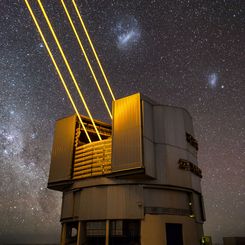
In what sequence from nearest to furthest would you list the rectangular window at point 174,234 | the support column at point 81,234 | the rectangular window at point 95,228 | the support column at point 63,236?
the rectangular window at point 95,228, the rectangular window at point 174,234, the support column at point 81,234, the support column at point 63,236

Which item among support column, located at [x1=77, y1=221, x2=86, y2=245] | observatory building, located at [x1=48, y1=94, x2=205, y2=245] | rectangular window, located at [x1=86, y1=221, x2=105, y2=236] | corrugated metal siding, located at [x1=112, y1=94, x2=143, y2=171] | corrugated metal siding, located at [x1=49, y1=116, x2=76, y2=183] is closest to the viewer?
observatory building, located at [x1=48, y1=94, x2=205, y2=245]

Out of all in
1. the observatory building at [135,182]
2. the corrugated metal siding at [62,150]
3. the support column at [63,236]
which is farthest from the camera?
the corrugated metal siding at [62,150]

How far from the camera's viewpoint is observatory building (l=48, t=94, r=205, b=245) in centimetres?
2991

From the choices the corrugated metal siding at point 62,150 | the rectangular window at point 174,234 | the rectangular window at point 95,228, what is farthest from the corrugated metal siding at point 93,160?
the rectangular window at point 174,234

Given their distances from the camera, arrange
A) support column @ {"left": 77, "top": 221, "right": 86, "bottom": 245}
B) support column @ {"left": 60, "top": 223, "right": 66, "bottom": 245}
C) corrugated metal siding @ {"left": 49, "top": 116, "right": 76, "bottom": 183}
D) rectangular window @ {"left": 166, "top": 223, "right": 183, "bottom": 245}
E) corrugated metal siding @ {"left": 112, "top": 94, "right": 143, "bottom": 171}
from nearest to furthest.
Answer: corrugated metal siding @ {"left": 112, "top": 94, "right": 143, "bottom": 171}, rectangular window @ {"left": 166, "top": 223, "right": 183, "bottom": 245}, support column @ {"left": 77, "top": 221, "right": 86, "bottom": 245}, support column @ {"left": 60, "top": 223, "right": 66, "bottom": 245}, corrugated metal siding @ {"left": 49, "top": 116, "right": 76, "bottom": 183}

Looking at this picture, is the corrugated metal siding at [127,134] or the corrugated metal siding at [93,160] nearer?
the corrugated metal siding at [127,134]

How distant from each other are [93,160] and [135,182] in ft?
21.2

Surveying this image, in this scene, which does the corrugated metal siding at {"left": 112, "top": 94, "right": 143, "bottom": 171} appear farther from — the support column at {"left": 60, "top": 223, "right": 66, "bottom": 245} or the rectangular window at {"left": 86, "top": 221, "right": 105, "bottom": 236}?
the support column at {"left": 60, "top": 223, "right": 66, "bottom": 245}

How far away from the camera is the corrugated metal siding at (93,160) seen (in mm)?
32844

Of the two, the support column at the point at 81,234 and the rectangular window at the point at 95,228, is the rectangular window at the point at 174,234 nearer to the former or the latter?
the rectangular window at the point at 95,228

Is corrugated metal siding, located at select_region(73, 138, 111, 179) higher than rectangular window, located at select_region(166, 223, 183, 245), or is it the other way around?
corrugated metal siding, located at select_region(73, 138, 111, 179)

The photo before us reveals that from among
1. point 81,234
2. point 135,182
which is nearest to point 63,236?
point 81,234

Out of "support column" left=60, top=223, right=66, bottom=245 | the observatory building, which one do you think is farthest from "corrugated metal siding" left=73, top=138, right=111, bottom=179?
"support column" left=60, top=223, right=66, bottom=245

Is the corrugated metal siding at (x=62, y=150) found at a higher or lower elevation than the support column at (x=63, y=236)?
higher
